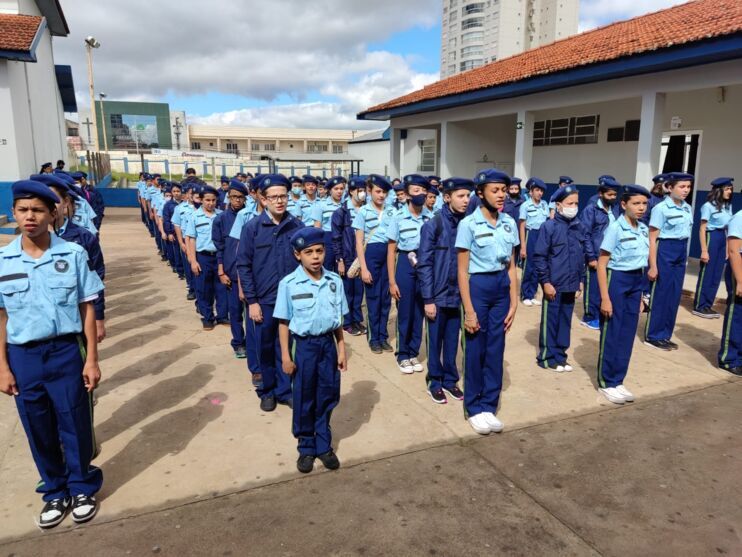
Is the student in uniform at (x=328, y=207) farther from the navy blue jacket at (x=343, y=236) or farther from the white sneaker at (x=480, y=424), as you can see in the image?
Answer: the white sneaker at (x=480, y=424)

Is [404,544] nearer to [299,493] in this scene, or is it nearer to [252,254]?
[299,493]

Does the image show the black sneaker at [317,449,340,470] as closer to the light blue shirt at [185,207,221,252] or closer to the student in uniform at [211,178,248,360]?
the student in uniform at [211,178,248,360]

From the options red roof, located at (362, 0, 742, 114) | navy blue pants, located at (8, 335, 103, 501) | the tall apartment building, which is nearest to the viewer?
navy blue pants, located at (8, 335, 103, 501)

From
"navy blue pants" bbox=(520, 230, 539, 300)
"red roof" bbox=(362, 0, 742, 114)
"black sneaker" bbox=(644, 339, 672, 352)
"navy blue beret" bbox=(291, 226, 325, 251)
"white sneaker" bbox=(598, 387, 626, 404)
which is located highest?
"red roof" bbox=(362, 0, 742, 114)

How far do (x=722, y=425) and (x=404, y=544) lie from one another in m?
3.06

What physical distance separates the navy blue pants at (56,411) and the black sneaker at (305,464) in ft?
4.06

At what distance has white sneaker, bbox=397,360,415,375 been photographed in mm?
5441

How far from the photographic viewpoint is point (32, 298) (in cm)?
280

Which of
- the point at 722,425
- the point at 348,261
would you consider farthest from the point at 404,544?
the point at 348,261

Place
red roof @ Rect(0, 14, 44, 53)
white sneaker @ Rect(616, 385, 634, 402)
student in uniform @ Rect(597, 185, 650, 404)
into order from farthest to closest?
red roof @ Rect(0, 14, 44, 53) → white sneaker @ Rect(616, 385, 634, 402) → student in uniform @ Rect(597, 185, 650, 404)

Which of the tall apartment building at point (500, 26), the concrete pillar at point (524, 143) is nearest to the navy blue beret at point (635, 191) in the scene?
the concrete pillar at point (524, 143)

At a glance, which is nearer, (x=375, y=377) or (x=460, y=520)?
(x=460, y=520)

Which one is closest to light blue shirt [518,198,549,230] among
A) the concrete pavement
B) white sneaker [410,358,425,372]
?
the concrete pavement

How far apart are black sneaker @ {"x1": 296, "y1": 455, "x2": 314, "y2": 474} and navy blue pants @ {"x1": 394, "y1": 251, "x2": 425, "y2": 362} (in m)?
2.15
